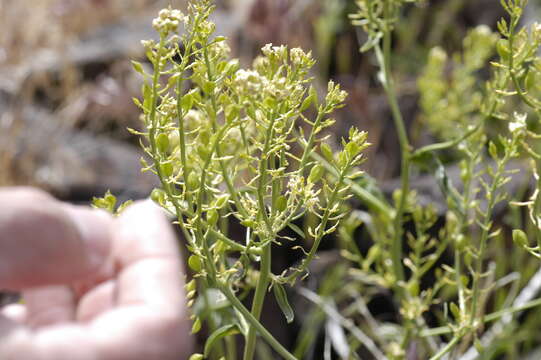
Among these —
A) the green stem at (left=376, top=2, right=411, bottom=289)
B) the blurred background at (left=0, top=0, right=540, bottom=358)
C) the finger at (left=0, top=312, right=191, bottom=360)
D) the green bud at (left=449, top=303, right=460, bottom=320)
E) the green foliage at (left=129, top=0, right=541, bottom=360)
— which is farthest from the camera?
the blurred background at (left=0, top=0, right=540, bottom=358)

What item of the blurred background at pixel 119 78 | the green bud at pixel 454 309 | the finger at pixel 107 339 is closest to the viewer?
the finger at pixel 107 339

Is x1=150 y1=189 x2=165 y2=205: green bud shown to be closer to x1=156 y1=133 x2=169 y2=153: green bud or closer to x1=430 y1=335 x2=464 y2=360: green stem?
x1=156 y1=133 x2=169 y2=153: green bud

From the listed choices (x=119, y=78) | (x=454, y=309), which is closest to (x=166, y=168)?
(x=454, y=309)

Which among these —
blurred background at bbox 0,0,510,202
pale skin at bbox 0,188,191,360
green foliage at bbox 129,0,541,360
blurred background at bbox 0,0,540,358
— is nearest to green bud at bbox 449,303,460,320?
green foliage at bbox 129,0,541,360

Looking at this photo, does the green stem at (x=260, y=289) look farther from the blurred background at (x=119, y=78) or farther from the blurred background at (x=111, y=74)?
→ the blurred background at (x=111, y=74)

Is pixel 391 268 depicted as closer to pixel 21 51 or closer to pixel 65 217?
pixel 65 217

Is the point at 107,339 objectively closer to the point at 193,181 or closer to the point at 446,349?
the point at 193,181

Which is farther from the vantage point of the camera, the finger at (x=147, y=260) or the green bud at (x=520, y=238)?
the green bud at (x=520, y=238)

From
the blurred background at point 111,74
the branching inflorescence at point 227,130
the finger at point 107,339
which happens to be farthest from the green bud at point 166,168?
the blurred background at point 111,74

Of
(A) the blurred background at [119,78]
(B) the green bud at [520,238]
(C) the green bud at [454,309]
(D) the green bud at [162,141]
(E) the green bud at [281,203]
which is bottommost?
(C) the green bud at [454,309]
